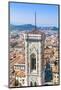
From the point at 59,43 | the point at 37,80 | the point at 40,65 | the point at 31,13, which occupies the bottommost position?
the point at 37,80

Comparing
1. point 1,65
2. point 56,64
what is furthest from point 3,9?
point 56,64

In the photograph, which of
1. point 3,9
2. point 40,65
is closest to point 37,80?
point 40,65

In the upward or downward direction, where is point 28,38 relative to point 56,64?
upward

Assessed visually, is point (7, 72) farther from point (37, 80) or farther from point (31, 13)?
point (31, 13)

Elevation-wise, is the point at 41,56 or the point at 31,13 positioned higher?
the point at 31,13

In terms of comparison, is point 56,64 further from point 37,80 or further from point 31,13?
point 31,13

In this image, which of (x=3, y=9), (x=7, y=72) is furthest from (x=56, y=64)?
(x=3, y=9)

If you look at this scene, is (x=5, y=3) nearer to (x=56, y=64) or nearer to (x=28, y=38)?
(x=28, y=38)
